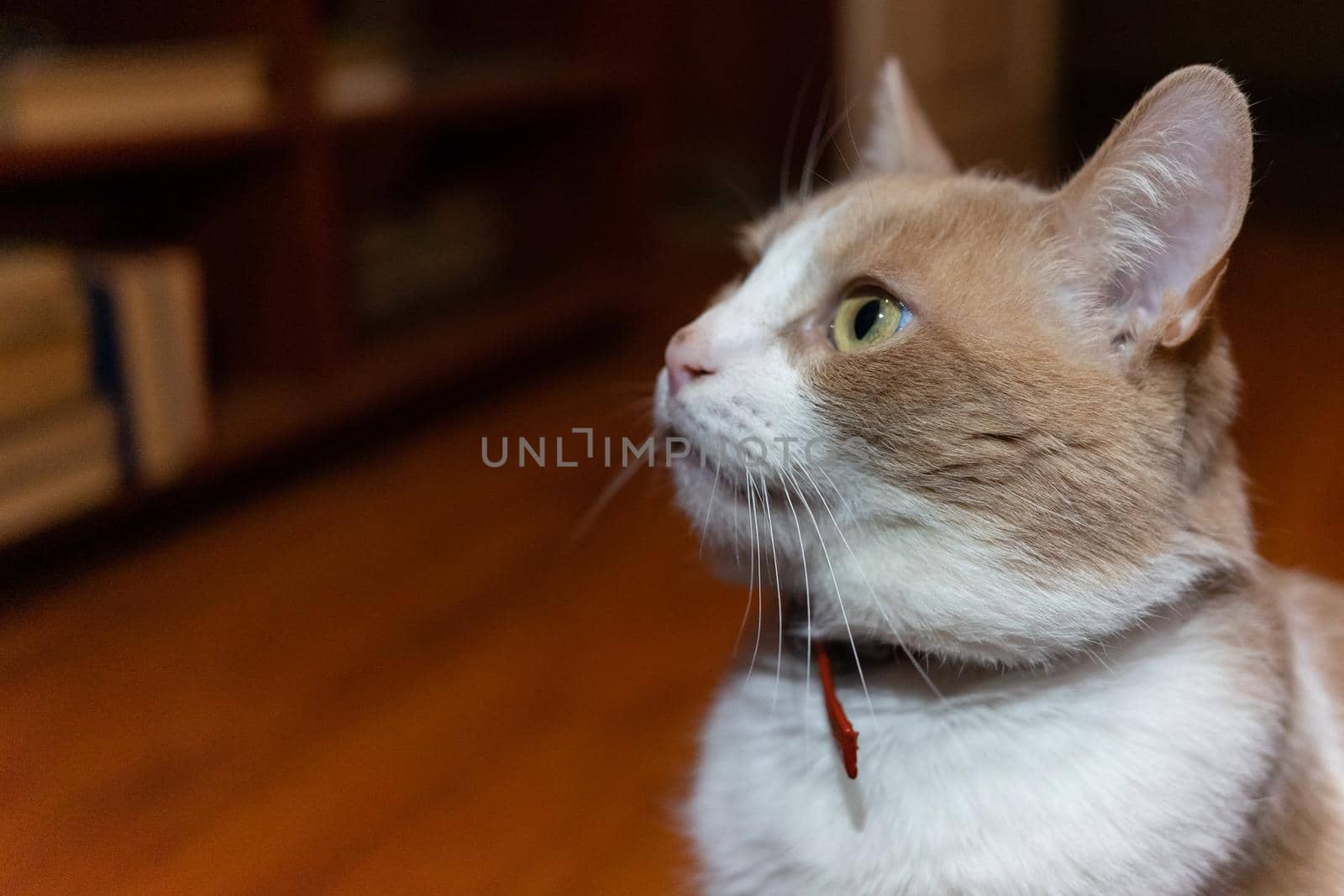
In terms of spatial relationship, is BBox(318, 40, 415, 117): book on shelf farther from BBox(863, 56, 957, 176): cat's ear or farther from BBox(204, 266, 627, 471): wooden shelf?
BBox(863, 56, 957, 176): cat's ear

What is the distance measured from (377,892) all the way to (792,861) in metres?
0.41

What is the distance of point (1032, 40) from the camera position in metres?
3.34

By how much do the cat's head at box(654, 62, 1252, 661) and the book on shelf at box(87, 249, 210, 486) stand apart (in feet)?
3.46

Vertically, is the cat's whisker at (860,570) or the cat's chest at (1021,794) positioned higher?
the cat's whisker at (860,570)

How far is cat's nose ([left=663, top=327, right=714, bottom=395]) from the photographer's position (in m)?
0.71

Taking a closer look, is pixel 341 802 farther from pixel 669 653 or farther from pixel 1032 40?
pixel 1032 40

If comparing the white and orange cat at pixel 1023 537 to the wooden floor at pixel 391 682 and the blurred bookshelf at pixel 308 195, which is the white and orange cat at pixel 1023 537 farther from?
the blurred bookshelf at pixel 308 195

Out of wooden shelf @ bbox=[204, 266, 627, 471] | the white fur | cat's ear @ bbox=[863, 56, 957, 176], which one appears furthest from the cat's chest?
wooden shelf @ bbox=[204, 266, 627, 471]

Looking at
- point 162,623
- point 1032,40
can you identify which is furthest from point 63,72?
point 1032,40

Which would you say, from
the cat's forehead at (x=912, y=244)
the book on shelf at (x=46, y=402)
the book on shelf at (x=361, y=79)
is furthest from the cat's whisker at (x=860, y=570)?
the book on shelf at (x=361, y=79)

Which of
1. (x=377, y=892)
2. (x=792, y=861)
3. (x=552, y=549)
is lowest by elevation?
(x=552, y=549)

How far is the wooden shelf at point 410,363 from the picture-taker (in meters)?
1.68

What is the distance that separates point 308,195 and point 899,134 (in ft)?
3.64

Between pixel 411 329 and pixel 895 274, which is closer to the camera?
pixel 895 274
